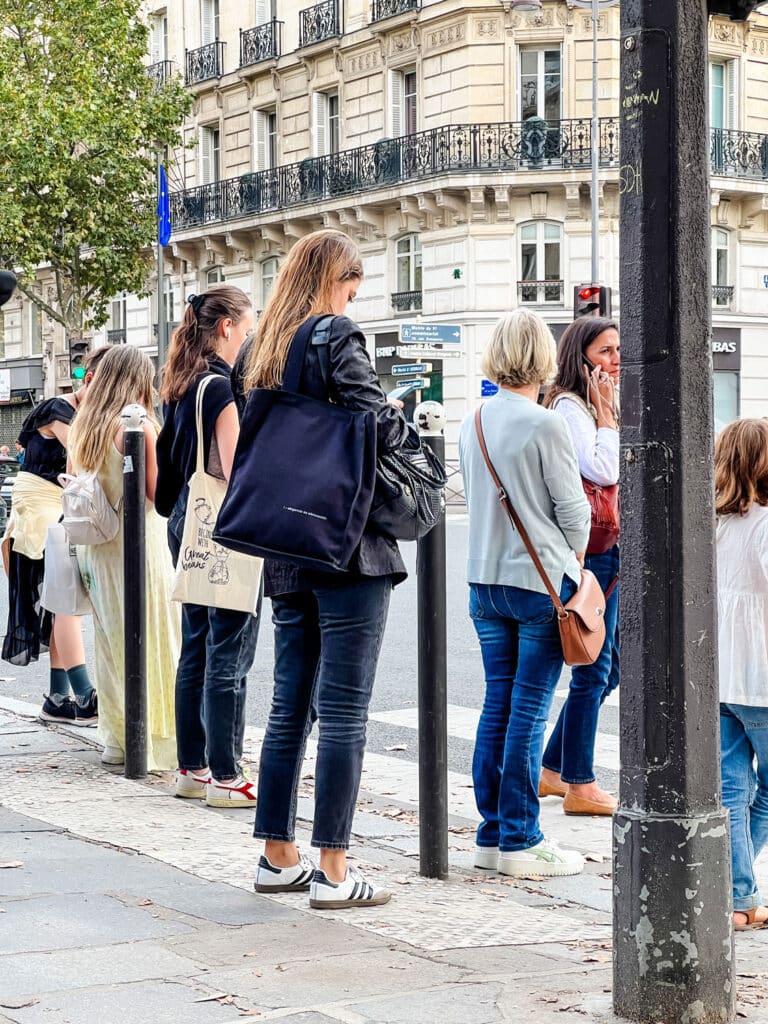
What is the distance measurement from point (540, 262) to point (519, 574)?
32.2m

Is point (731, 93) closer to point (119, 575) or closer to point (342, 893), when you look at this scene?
point (119, 575)

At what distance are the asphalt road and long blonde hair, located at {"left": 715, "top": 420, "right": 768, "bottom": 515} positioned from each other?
2507mm

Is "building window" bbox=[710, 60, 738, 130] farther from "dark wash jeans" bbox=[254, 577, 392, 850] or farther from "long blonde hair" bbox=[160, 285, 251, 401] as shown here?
"dark wash jeans" bbox=[254, 577, 392, 850]

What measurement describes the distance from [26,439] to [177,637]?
1.96 meters

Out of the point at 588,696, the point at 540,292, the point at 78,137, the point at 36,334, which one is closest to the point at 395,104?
the point at 540,292

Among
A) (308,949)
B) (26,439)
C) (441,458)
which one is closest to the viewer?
(308,949)

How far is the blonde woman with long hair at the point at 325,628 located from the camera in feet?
15.3

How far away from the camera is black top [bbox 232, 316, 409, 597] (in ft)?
15.1

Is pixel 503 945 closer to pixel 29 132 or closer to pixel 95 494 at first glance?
pixel 95 494

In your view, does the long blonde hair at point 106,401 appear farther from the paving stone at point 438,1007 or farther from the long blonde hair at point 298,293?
the paving stone at point 438,1007

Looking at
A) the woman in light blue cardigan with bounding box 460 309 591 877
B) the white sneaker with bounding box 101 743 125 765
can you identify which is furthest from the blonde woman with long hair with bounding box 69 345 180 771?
the woman in light blue cardigan with bounding box 460 309 591 877

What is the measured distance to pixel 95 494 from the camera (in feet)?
23.1

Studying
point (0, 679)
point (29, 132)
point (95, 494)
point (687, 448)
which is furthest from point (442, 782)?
point (29, 132)

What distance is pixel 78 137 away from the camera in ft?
124
